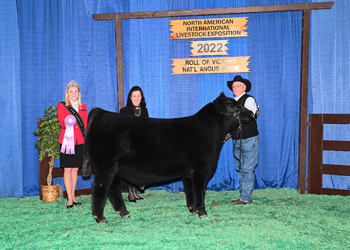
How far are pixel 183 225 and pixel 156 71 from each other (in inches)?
113

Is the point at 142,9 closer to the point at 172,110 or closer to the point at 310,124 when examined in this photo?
the point at 172,110

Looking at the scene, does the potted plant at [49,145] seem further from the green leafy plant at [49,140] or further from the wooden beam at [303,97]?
the wooden beam at [303,97]

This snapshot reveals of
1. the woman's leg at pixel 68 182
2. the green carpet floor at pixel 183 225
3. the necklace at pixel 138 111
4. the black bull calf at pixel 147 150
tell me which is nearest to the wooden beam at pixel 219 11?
the necklace at pixel 138 111

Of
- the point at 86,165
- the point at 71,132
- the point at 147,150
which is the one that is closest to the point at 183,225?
the point at 147,150

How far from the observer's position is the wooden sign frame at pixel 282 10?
4844 millimetres

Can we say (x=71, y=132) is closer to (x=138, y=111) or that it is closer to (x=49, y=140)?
(x=49, y=140)

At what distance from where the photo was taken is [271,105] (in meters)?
5.11

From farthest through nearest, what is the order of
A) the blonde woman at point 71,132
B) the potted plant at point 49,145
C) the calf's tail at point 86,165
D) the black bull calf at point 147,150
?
the potted plant at point 49,145
the blonde woman at point 71,132
the calf's tail at point 86,165
the black bull calf at point 147,150

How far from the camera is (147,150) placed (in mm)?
3395

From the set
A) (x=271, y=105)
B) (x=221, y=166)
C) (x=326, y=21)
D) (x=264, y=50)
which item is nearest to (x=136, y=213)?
(x=221, y=166)

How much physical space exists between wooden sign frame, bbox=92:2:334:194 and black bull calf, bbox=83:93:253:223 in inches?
70.6

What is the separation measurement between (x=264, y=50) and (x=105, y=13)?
9.69 feet

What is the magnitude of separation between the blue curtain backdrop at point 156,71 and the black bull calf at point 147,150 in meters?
1.57

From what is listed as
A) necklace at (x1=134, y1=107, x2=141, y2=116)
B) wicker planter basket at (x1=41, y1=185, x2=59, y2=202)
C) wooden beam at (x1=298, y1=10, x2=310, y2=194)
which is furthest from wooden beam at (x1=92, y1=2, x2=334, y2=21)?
wicker planter basket at (x1=41, y1=185, x2=59, y2=202)
